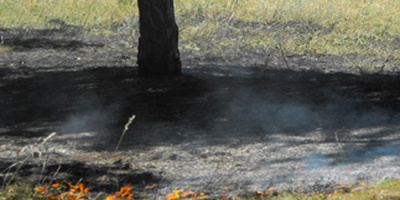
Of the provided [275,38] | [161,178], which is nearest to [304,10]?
[275,38]

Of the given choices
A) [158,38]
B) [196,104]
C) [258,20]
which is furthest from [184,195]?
[258,20]

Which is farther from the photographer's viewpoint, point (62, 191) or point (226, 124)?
point (226, 124)

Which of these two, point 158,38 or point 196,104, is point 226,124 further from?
point 158,38

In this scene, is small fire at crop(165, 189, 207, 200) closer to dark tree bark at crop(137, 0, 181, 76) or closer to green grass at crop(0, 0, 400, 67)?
dark tree bark at crop(137, 0, 181, 76)

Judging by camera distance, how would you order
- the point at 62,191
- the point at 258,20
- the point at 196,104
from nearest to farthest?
1. the point at 62,191
2. the point at 196,104
3. the point at 258,20

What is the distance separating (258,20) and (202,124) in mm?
6812

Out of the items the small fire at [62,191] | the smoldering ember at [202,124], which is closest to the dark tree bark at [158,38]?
the smoldering ember at [202,124]

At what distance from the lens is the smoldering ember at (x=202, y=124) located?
17.7 feet

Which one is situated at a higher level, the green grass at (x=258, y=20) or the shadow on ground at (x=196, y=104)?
the green grass at (x=258, y=20)

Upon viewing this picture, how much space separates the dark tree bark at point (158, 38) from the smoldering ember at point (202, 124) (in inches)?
9.6

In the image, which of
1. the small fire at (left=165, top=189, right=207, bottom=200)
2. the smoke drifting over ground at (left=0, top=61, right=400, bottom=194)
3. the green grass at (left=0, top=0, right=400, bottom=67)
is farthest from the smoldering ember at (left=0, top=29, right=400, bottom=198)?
the green grass at (left=0, top=0, right=400, bottom=67)

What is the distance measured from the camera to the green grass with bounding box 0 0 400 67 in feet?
38.3

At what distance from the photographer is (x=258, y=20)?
44.1 ft

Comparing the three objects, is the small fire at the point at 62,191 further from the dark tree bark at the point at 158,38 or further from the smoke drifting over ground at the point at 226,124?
the dark tree bark at the point at 158,38
